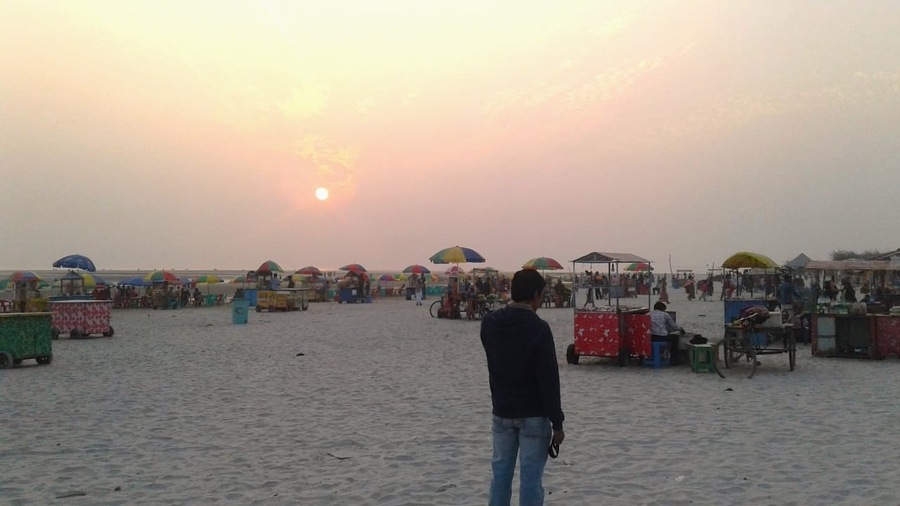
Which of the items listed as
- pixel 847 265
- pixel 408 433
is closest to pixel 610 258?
pixel 408 433

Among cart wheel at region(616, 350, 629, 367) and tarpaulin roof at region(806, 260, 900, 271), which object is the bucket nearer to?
cart wheel at region(616, 350, 629, 367)

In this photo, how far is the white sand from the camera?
509 centimetres

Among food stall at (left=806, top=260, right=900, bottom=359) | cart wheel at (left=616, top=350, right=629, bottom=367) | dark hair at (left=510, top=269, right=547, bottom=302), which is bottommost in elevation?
cart wheel at (left=616, top=350, right=629, bottom=367)

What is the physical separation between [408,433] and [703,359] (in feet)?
19.4

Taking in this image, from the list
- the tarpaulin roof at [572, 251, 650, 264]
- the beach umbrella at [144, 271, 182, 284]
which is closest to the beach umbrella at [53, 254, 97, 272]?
the beach umbrella at [144, 271, 182, 284]

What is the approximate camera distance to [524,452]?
11.5 feet

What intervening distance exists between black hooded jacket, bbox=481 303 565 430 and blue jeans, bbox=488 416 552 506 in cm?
5

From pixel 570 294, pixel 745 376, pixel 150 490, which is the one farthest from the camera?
pixel 570 294

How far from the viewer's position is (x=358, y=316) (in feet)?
83.7

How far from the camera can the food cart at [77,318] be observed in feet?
55.8

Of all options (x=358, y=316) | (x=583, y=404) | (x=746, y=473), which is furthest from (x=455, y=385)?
(x=358, y=316)

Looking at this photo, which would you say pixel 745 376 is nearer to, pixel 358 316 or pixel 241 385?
pixel 241 385

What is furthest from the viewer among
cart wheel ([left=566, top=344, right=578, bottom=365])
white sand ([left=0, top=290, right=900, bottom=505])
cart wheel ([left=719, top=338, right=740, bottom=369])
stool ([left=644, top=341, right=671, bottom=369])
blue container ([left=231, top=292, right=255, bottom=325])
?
blue container ([left=231, top=292, right=255, bottom=325])

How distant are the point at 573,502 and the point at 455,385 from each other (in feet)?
16.5
